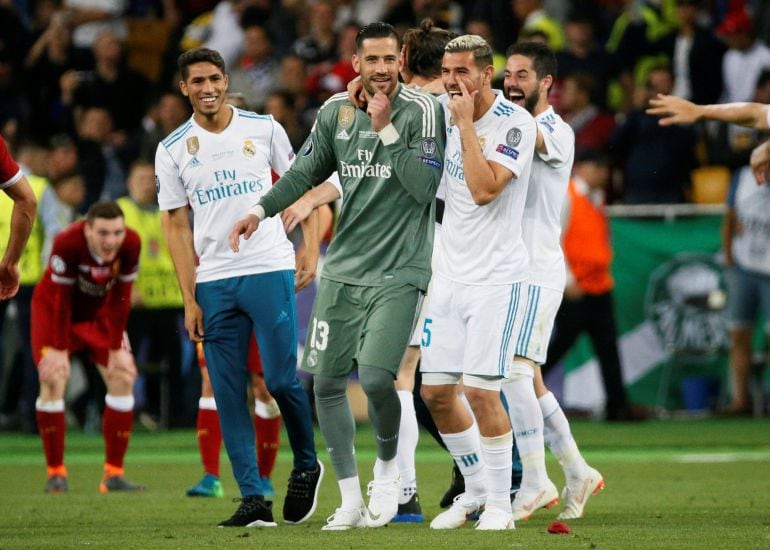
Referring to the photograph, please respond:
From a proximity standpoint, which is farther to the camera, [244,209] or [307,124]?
[307,124]

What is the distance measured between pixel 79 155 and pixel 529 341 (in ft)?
36.3

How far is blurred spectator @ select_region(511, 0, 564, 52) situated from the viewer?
18.6 m

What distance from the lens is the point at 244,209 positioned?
888 centimetres

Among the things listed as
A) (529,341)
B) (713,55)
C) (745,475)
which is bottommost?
(745,475)

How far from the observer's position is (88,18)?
20938 millimetres

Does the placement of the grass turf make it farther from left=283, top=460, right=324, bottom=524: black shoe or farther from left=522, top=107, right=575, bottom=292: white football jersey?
left=522, top=107, right=575, bottom=292: white football jersey

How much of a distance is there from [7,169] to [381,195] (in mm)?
1849

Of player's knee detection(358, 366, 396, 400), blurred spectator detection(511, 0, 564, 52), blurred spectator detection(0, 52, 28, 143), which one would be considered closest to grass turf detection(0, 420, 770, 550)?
player's knee detection(358, 366, 396, 400)

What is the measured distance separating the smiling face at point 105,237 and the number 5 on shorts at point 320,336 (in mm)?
3560

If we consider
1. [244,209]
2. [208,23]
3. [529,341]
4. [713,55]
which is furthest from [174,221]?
[208,23]

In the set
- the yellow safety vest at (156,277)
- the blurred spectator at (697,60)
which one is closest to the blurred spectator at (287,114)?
the yellow safety vest at (156,277)

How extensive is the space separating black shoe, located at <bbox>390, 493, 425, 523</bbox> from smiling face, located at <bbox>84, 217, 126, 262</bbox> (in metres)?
3.59

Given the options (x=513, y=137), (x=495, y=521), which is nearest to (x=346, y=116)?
(x=513, y=137)

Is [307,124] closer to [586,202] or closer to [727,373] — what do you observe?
[586,202]
